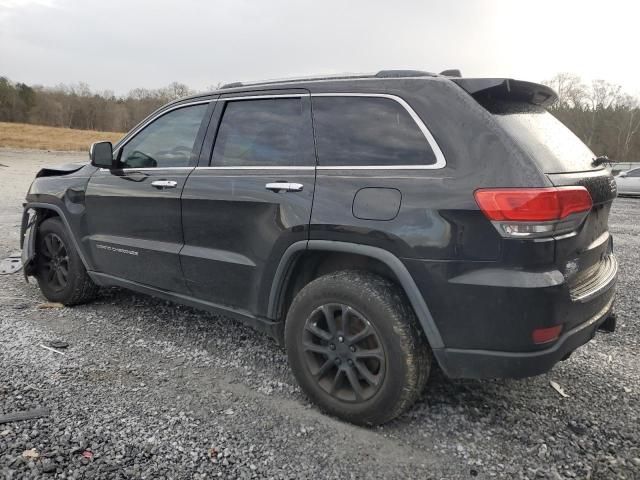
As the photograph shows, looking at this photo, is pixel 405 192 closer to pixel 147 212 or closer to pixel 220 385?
pixel 220 385

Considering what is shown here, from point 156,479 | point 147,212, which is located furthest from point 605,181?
point 147,212

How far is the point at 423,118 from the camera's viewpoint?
8.17ft

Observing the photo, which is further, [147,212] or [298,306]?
[147,212]

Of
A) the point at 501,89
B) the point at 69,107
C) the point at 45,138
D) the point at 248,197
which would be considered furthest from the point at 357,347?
the point at 69,107

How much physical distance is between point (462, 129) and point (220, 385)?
205cm

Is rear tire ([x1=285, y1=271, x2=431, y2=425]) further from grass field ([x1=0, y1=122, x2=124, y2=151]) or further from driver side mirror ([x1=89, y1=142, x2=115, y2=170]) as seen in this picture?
grass field ([x1=0, y1=122, x2=124, y2=151])

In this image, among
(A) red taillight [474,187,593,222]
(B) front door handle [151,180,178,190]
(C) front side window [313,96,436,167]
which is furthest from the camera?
(B) front door handle [151,180,178,190]

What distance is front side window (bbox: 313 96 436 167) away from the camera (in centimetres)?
252

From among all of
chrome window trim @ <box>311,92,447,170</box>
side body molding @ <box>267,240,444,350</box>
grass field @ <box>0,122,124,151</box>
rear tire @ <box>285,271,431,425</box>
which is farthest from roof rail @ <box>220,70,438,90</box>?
grass field @ <box>0,122,124,151</box>

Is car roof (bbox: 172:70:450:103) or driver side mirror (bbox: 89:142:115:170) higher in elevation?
car roof (bbox: 172:70:450:103)

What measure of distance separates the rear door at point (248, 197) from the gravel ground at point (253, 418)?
558mm

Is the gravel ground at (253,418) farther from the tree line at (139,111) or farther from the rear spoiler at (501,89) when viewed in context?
the tree line at (139,111)

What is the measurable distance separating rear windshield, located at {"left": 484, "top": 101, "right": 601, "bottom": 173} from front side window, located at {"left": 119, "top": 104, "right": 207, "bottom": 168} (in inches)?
79.5

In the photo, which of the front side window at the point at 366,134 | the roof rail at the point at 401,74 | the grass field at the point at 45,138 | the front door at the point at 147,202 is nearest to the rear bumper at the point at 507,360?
the front side window at the point at 366,134
